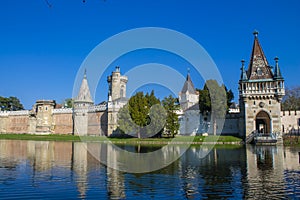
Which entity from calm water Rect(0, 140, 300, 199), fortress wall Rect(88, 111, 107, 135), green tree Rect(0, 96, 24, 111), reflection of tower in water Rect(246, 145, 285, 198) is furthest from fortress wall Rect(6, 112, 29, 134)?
reflection of tower in water Rect(246, 145, 285, 198)

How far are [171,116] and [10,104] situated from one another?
66977mm

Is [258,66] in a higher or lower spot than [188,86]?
lower

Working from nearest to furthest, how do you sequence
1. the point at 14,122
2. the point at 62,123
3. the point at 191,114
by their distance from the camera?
the point at 191,114
the point at 62,123
the point at 14,122

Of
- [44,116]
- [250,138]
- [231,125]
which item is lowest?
[250,138]

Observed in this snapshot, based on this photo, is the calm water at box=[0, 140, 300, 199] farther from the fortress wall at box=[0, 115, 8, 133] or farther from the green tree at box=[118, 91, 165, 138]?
the fortress wall at box=[0, 115, 8, 133]

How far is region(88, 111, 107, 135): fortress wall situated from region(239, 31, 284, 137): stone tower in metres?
28.6

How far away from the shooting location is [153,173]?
16.3m

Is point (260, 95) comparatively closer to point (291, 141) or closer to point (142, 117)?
point (291, 141)

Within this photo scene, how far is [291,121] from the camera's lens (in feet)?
162

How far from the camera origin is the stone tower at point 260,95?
43.8m

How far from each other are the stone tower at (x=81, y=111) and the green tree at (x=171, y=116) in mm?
24657

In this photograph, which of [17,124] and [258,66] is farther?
[17,124]

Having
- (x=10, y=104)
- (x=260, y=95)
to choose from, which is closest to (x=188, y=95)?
(x=260, y=95)

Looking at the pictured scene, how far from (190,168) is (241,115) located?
3185cm
